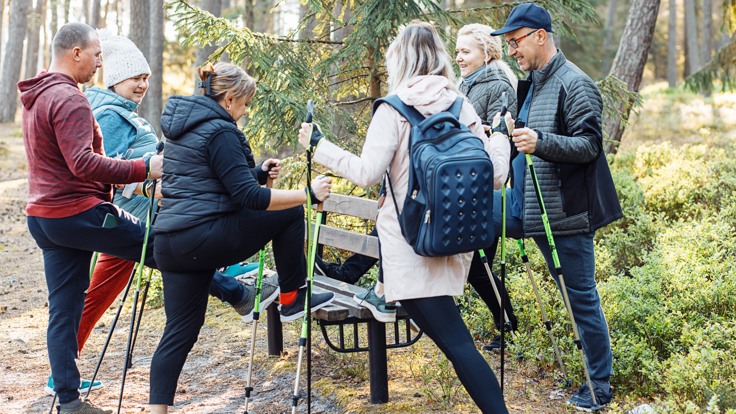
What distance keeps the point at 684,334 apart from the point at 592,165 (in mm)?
1433

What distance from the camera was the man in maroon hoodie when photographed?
4355 mm

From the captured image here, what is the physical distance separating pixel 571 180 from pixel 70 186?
2964 mm

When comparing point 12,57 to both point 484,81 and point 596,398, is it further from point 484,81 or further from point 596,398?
point 596,398

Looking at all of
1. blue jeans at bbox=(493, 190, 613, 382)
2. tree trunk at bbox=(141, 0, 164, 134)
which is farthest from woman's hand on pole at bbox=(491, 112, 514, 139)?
tree trunk at bbox=(141, 0, 164, 134)

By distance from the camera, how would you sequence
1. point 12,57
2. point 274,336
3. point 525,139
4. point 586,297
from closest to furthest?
point 525,139 < point 586,297 < point 274,336 < point 12,57

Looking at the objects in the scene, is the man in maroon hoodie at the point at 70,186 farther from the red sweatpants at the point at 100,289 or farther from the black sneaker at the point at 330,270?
the black sneaker at the point at 330,270

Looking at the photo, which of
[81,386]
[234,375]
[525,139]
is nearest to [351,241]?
[234,375]

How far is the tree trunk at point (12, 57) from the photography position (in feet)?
89.4

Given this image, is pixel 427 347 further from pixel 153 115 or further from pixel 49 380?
pixel 153 115

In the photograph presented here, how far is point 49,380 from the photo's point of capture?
5430 millimetres

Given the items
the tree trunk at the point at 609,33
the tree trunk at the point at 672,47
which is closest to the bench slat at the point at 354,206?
the tree trunk at the point at 609,33

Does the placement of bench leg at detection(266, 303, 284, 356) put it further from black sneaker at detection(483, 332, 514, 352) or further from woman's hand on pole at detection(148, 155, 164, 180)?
woman's hand on pole at detection(148, 155, 164, 180)

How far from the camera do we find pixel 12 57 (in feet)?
91.9

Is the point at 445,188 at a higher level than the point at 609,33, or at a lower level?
lower
